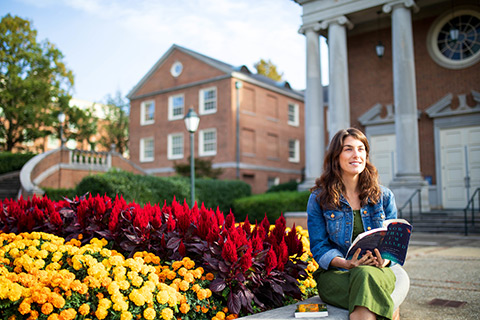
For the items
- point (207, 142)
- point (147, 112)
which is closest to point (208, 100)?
point (207, 142)

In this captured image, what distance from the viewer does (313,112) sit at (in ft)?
60.2

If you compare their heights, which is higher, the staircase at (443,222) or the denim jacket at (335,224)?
the denim jacket at (335,224)

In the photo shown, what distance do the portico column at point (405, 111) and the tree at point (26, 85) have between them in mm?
26897

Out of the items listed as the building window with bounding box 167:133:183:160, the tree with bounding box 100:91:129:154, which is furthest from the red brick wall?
the tree with bounding box 100:91:129:154

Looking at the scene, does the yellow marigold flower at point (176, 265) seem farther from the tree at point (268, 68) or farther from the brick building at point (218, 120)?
the tree at point (268, 68)

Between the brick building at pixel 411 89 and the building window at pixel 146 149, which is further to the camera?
the building window at pixel 146 149

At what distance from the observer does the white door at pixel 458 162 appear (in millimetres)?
16641

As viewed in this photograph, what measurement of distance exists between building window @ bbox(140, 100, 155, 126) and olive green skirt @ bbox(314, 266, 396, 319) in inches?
1241

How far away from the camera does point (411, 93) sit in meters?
16.0

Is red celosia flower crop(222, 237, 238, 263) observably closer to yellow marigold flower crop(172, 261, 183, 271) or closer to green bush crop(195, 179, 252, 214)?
yellow marigold flower crop(172, 261, 183, 271)

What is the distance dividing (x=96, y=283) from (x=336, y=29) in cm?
1693

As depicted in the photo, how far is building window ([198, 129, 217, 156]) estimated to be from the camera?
29.8 metres

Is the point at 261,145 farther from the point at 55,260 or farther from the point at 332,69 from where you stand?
the point at 55,260

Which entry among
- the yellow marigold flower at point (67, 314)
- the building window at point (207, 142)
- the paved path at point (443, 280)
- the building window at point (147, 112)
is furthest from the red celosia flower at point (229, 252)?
the building window at point (147, 112)
